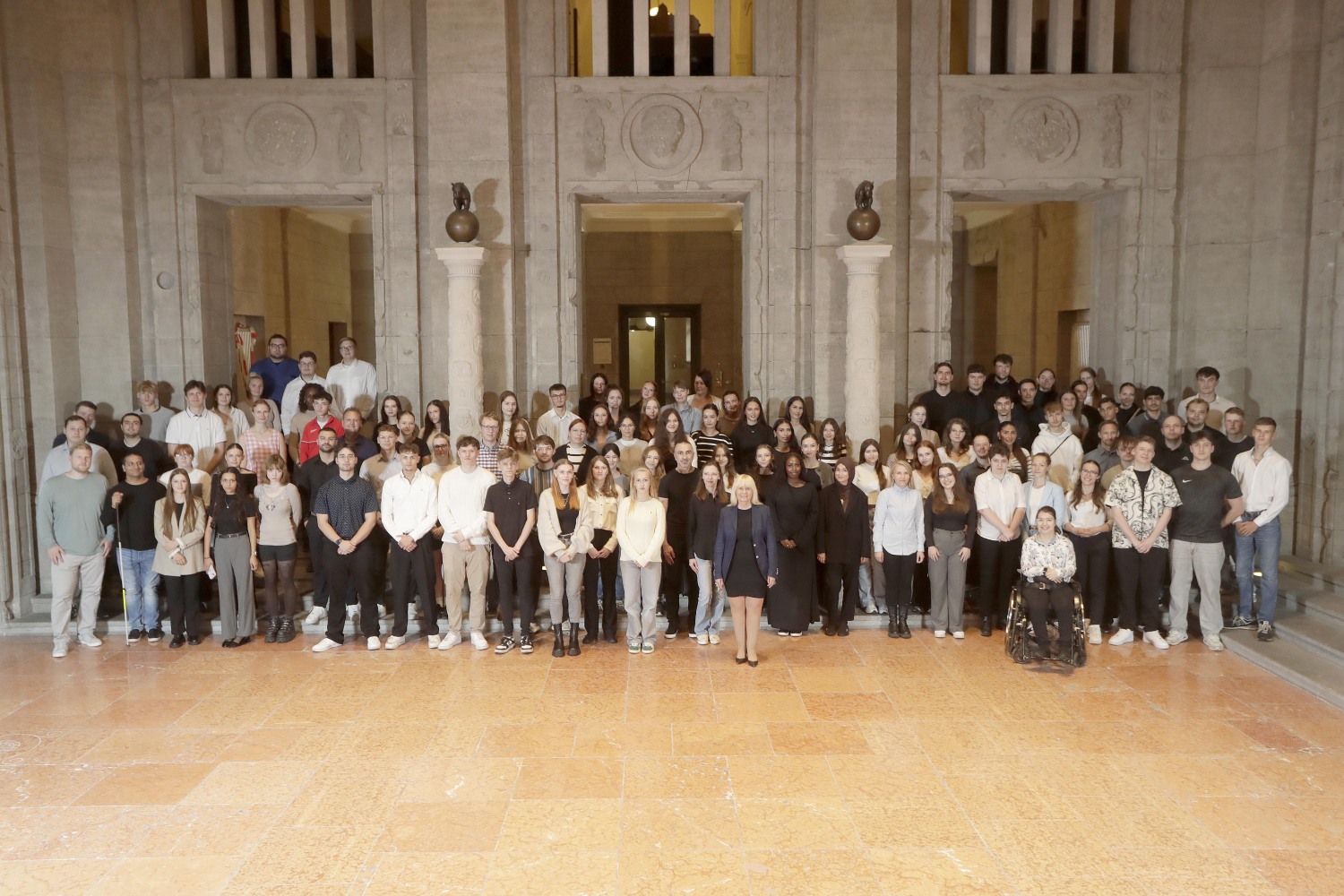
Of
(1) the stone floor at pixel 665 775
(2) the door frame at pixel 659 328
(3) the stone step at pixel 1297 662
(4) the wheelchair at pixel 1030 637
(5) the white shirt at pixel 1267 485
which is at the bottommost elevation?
(1) the stone floor at pixel 665 775

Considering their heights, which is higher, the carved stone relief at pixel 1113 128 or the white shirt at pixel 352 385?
the carved stone relief at pixel 1113 128

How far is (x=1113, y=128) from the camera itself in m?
10.9

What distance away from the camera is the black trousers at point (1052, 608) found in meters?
7.62

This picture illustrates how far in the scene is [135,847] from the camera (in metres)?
5.04

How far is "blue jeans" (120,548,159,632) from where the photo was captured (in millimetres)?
8508

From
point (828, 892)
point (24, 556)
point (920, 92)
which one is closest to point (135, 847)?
point (828, 892)

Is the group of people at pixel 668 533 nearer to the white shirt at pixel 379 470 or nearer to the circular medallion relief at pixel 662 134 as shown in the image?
the white shirt at pixel 379 470

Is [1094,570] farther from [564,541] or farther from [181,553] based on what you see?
[181,553]

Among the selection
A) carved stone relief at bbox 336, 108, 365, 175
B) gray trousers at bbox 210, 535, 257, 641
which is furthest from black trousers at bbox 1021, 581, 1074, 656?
carved stone relief at bbox 336, 108, 365, 175

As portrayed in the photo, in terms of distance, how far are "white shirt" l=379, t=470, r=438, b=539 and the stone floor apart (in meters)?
1.04

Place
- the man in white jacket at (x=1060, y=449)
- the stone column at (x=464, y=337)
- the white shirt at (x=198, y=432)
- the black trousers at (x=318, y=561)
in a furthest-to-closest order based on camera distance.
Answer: the stone column at (x=464, y=337) → the white shirt at (x=198, y=432) → the man in white jacket at (x=1060, y=449) → the black trousers at (x=318, y=561)

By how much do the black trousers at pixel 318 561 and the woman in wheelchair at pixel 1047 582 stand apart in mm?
5687

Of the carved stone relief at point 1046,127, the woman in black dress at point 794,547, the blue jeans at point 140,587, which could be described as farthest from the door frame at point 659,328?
the blue jeans at point 140,587

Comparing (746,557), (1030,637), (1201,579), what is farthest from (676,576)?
(1201,579)
